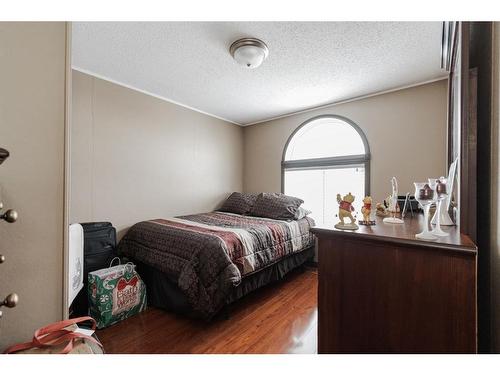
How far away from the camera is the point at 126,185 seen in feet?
8.56

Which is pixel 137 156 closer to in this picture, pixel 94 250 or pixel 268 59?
pixel 94 250

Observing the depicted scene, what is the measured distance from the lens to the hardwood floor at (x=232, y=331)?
5.16 feet

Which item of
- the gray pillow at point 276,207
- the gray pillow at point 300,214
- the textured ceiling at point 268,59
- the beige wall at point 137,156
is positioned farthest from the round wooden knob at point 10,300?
the gray pillow at point 300,214

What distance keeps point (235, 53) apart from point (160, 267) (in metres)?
1.99

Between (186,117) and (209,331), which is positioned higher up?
(186,117)

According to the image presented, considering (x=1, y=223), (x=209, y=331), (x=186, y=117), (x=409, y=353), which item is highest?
(x=186, y=117)

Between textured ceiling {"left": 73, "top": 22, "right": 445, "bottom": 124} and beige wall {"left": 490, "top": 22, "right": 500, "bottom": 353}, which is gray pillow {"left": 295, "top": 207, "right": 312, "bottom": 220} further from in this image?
beige wall {"left": 490, "top": 22, "right": 500, "bottom": 353}

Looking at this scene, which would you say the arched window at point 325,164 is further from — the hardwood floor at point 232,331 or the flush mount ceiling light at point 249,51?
the flush mount ceiling light at point 249,51

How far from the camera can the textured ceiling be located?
1.65m

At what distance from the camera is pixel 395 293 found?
31.2 inches
